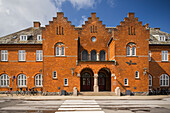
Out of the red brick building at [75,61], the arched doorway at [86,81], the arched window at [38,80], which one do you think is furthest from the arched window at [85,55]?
the arched window at [38,80]

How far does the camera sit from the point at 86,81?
28.8 metres

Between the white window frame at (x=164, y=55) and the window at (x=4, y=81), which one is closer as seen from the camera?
the window at (x=4, y=81)

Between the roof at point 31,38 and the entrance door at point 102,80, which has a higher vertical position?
the roof at point 31,38

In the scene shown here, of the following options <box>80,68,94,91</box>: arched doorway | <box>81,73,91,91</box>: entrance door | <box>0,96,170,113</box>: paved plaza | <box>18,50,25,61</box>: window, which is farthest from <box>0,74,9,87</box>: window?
<box>81,73,91,91</box>: entrance door

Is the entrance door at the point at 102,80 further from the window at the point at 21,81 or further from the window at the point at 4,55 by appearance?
the window at the point at 4,55

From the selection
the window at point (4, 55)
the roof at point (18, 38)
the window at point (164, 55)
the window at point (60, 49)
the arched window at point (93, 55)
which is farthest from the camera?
the arched window at point (93, 55)

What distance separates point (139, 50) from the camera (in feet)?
83.9

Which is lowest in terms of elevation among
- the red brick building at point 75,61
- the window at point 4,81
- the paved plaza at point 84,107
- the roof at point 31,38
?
the paved plaza at point 84,107

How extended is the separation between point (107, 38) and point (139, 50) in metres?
6.67

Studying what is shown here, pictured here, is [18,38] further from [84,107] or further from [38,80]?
[84,107]

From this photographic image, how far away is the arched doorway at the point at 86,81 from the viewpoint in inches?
1125

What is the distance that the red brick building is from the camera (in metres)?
25.0

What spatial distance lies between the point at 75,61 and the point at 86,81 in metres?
5.52

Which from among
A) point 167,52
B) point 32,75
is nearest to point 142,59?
point 167,52
